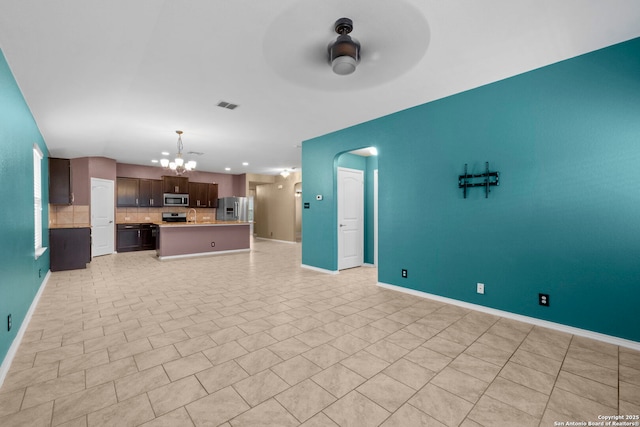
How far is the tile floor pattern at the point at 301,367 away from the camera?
1.74 m

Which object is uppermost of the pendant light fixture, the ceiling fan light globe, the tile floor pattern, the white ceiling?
the white ceiling

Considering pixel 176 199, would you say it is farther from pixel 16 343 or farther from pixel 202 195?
pixel 16 343

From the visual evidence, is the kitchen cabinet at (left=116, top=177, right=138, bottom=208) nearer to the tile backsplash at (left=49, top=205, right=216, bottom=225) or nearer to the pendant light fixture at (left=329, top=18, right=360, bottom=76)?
the tile backsplash at (left=49, top=205, right=216, bottom=225)

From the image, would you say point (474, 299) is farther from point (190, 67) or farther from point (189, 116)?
point (189, 116)

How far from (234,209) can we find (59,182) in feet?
16.3

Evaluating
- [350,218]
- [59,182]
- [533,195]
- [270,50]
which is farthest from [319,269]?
[59,182]

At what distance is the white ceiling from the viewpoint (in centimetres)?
212

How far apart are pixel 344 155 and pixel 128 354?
15.4 ft

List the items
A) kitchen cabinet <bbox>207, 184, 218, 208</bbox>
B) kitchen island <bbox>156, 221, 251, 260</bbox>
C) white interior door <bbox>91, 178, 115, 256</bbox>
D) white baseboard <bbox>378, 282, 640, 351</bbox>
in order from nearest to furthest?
white baseboard <bbox>378, 282, 640, 351</bbox> < kitchen island <bbox>156, 221, 251, 260</bbox> < white interior door <bbox>91, 178, 115, 256</bbox> < kitchen cabinet <bbox>207, 184, 218, 208</bbox>

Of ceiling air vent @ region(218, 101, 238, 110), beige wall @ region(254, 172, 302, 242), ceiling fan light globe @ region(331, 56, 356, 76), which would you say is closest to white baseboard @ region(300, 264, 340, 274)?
ceiling air vent @ region(218, 101, 238, 110)

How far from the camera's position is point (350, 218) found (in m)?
5.93

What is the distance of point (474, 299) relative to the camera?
3537 mm

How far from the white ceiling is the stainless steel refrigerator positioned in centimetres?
588

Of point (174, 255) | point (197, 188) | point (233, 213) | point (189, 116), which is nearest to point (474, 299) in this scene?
point (189, 116)
